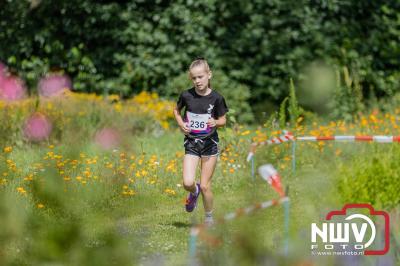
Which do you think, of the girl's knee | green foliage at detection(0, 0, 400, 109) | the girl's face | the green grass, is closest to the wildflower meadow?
the green grass

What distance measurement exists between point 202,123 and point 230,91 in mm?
6153

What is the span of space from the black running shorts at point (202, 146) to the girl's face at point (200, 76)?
1.44 feet

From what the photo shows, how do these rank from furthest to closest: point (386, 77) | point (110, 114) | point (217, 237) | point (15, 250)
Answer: point (386, 77) → point (110, 114) → point (15, 250) → point (217, 237)

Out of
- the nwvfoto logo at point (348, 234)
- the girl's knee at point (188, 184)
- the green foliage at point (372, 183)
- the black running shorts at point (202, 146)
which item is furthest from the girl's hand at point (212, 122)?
the nwvfoto logo at point (348, 234)

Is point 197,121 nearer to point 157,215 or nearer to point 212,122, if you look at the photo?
point 212,122

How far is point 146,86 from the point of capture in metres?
13.7

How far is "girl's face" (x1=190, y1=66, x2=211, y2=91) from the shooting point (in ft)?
22.2

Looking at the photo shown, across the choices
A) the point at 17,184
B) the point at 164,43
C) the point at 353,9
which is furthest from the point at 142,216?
the point at 353,9

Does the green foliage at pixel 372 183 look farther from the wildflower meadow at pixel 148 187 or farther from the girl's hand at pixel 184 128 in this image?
the girl's hand at pixel 184 128

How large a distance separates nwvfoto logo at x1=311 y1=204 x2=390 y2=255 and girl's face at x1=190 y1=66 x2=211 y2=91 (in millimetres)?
1584

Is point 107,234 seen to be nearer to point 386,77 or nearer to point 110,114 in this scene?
point 110,114

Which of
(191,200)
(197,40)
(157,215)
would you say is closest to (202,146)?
(191,200)

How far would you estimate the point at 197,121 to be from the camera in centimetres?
694

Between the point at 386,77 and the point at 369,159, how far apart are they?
6.98 m
